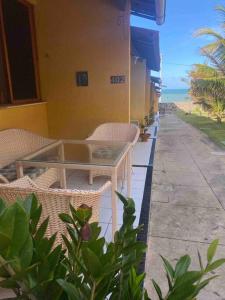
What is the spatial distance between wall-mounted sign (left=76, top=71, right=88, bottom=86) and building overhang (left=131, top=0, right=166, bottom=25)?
1.46 metres

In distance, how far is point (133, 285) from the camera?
2.61 ft

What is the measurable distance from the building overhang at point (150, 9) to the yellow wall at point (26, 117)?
2412 millimetres

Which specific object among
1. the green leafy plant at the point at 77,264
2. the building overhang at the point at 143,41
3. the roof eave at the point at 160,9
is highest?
the building overhang at the point at 143,41

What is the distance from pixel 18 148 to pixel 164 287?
261 cm

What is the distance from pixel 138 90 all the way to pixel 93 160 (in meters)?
6.15

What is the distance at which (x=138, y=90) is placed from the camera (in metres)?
8.97

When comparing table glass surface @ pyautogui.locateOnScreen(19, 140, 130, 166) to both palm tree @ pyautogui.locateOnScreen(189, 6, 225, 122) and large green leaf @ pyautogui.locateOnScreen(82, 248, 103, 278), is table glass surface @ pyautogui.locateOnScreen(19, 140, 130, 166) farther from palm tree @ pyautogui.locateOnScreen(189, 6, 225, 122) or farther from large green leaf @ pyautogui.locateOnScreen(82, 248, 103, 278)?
palm tree @ pyautogui.locateOnScreen(189, 6, 225, 122)

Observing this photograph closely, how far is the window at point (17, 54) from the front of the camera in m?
3.66

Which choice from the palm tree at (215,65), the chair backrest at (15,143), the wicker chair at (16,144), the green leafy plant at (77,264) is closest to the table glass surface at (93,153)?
the wicker chair at (16,144)

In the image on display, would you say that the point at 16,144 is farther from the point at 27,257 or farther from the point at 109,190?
the point at 27,257

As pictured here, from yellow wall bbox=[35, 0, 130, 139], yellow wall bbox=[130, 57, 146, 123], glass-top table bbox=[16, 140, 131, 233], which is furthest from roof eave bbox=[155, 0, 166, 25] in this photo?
yellow wall bbox=[130, 57, 146, 123]

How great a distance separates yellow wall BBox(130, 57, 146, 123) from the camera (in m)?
8.78

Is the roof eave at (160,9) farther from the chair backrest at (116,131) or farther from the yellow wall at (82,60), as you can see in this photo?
the chair backrest at (116,131)

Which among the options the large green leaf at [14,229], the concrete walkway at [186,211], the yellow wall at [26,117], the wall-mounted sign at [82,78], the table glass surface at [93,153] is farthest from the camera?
the wall-mounted sign at [82,78]
